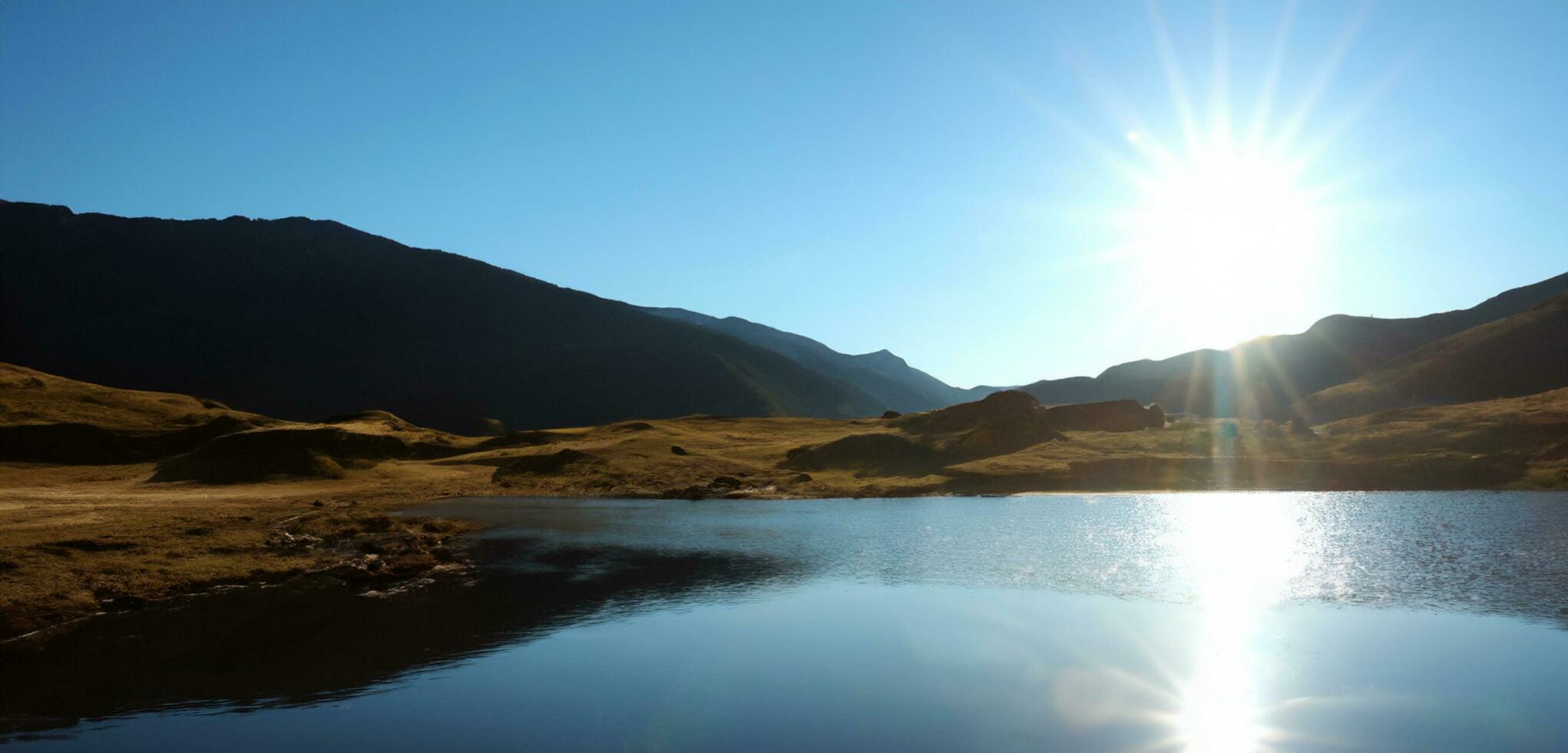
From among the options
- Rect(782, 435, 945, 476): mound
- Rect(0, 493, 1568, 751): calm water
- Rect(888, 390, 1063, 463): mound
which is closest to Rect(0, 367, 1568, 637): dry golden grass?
Rect(782, 435, 945, 476): mound

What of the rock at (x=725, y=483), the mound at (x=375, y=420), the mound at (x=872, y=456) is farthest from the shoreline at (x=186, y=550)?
the mound at (x=375, y=420)

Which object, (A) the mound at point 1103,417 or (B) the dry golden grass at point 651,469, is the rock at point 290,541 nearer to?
(B) the dry golden grass at point 651,469

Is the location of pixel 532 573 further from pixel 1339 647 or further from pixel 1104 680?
pixel 1339 647

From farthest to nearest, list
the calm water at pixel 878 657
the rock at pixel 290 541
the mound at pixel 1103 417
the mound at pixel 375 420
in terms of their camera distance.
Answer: the mound at pixel 375 420, the mound at pixel 1103 417, the rock at pixel 290 541, the calm water at pixel 878 657

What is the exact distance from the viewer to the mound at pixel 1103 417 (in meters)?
139

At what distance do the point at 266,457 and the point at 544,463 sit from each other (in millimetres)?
32565

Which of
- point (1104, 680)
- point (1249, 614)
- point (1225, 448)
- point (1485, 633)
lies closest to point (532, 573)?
point (1104, 680)

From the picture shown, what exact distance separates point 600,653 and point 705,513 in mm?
52467

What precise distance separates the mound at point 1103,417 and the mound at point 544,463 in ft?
241

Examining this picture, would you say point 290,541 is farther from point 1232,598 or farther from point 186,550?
point 1232,598

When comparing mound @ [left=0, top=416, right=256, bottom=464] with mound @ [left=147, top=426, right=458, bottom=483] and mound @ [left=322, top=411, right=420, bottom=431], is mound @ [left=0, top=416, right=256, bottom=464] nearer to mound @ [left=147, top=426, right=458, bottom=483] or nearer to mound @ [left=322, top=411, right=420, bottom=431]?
mound @ [left=147, top=426, right=458, bottom=483]

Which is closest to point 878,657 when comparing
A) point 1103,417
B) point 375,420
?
point 1103,417

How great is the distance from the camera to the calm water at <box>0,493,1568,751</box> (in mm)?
23172

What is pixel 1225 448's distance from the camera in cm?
11831
